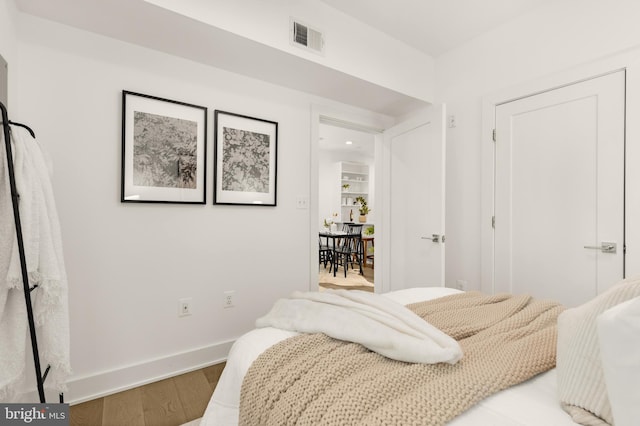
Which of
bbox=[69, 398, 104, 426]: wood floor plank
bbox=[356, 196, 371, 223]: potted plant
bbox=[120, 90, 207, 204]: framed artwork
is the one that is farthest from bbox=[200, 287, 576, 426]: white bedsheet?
bbox=[356, 196, 371, 223]: potted plant

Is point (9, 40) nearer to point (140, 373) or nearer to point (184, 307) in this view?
point (184, 307)

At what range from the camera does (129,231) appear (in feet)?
6.91

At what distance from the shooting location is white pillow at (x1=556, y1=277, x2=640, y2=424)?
0.74 meters

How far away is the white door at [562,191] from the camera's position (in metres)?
2.15

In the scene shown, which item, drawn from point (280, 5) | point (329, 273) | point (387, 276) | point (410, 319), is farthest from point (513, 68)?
point (329, 273)

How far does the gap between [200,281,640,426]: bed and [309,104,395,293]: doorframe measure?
5.33 feet

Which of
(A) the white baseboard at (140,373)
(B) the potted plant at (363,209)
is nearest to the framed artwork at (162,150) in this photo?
(A) the white baseboard at (140,373)

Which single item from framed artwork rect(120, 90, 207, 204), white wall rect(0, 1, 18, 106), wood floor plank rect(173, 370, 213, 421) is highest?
white wall rect(0, 1, 18, 106)

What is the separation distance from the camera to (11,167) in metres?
1.23

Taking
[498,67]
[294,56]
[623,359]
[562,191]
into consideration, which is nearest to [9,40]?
[294,56]

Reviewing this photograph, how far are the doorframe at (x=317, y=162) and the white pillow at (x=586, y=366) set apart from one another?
2202 mm

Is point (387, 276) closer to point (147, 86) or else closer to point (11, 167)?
point (147, 86)

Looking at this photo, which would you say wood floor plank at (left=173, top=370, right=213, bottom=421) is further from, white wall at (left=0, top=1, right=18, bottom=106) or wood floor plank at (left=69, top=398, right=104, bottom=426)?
white wall at (left=0, top=1, right=18, bottom=106)

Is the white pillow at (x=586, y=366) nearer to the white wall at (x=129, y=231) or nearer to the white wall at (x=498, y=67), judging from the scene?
the white wall at (x=498, y=67)
